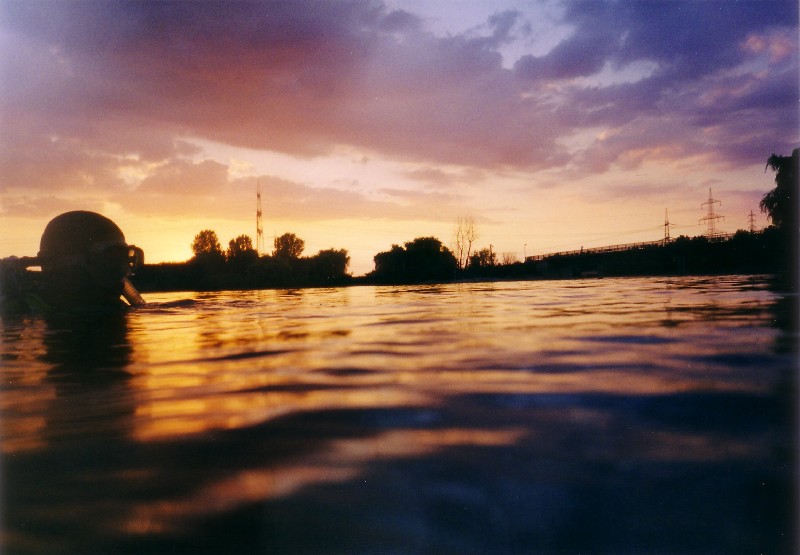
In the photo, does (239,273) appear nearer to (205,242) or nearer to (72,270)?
(72,270)

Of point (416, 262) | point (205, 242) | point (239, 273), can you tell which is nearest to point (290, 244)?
point (205, 242)

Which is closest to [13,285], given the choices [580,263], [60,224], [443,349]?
[60,224]

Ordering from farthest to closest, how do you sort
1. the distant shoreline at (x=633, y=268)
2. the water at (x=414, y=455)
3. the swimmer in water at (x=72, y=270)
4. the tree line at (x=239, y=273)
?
the tree line at (x=239, y=273) → the distant shoreline at (x=633, y=268) → the swimmer in water at (x=72, y=270) → the water at (x=414, y=455)

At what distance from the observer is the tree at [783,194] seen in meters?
32.7

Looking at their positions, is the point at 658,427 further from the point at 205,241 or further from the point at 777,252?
the point at 205,241

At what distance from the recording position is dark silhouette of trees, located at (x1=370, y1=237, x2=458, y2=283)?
69.6 meters

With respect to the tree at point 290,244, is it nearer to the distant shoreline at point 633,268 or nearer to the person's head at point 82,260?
the distant shoreline at point 633,268

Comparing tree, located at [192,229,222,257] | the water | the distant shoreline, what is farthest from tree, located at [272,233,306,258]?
the water

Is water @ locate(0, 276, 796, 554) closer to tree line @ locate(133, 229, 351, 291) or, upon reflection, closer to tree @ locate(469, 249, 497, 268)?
tree line @ locate(133, 229, 351, 291)

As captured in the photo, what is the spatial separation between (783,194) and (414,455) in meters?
44.7

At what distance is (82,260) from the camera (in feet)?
41.0

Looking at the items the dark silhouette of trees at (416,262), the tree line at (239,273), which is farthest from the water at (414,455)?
the dark silhouette of trees at (416,262)

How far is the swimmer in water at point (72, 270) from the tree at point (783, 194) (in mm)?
39061

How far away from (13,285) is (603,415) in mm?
14734
